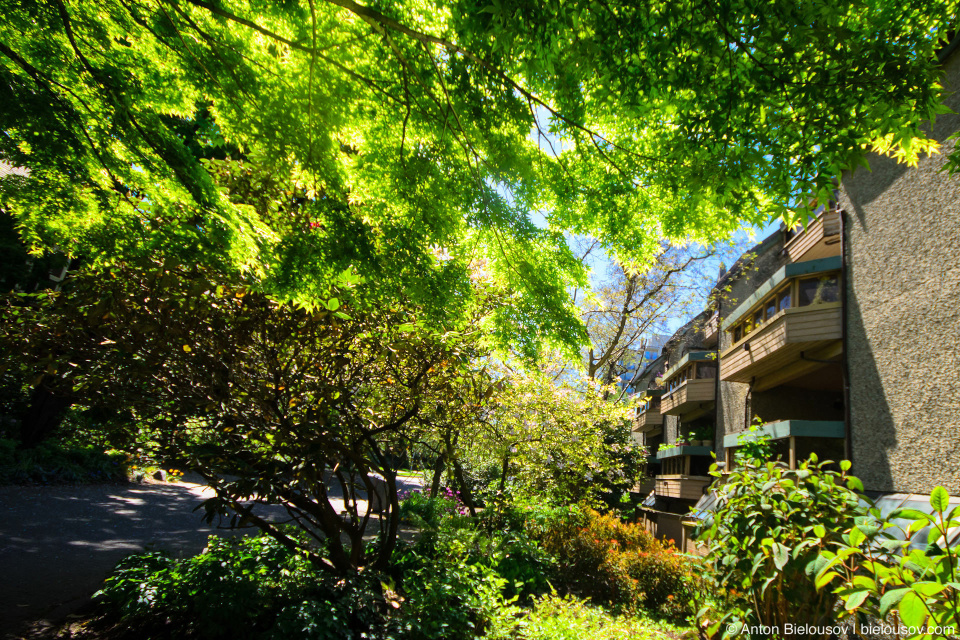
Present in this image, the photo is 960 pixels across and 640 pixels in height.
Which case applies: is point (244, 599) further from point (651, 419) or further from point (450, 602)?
point (651, 419)

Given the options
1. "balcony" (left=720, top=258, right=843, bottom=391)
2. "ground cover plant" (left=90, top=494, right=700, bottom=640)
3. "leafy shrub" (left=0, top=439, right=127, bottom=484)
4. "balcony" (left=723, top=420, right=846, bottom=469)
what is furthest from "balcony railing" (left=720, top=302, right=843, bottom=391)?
"leafy shrub" (left=0, top=439, right=127, bottom=484)

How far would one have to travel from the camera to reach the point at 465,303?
452 cm

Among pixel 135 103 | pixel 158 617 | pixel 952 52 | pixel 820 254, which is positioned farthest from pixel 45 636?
pixel 820 254

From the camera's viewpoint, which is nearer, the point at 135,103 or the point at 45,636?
the point at 135,103

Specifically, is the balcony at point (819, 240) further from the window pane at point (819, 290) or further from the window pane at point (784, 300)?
the window pane at point (784, 300)

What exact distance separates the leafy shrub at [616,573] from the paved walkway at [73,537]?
6.16 metres

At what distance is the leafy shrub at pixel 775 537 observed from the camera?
303cm

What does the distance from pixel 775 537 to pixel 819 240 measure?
10555 mm

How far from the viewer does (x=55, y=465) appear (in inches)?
591

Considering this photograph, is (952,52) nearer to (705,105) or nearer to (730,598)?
(705,105)

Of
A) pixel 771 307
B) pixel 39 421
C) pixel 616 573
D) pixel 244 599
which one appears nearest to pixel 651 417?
pixel 771 307

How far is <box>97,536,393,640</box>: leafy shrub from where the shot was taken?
14.2ft

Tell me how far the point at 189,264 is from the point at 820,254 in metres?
13.7

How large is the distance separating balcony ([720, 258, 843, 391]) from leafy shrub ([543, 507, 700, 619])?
517 centimetres
